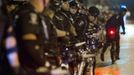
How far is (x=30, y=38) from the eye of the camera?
5.31 meters

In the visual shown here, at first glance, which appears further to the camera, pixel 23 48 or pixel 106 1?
pixel 106 1

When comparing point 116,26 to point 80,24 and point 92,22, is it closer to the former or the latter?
point 92,22

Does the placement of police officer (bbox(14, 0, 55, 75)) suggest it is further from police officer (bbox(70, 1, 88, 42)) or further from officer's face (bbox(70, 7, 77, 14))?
officer's face (bbox(70, 7, 77, 14))

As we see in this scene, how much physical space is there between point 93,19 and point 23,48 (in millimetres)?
13391

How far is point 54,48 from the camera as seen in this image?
22.9 feet

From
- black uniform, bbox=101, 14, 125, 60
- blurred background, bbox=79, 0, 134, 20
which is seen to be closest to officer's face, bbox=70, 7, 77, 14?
black uniform, bbox=101, 14, 125, 60

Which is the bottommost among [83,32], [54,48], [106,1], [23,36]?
[106,1]

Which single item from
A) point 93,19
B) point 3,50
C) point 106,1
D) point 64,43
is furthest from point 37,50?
point 106,1

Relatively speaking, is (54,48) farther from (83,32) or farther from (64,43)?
(83,32)

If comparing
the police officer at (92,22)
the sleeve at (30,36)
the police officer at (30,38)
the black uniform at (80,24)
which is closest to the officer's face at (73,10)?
the black uniform at (80,24)

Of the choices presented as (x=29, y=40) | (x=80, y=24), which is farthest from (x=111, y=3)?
(x=29, y=40)

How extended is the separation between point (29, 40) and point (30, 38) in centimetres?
2

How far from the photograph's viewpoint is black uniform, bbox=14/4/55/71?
209 inches

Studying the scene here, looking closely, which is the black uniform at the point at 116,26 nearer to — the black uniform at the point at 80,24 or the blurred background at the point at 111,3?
the black uniform at the point at 80,24
